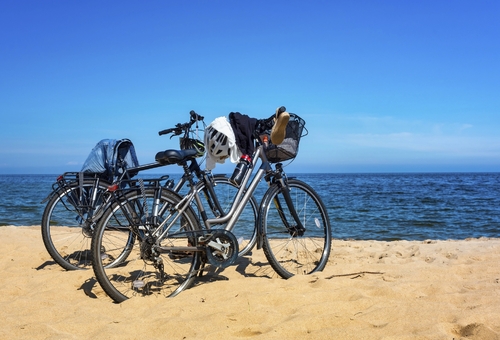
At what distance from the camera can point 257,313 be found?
2877mm

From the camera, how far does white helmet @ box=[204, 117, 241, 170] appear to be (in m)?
4.35

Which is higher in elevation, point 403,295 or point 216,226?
point 216,226

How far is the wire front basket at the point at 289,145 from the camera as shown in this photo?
4.23 meters

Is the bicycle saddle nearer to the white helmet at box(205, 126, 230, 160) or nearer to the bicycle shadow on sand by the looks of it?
the white helmet at box(205, 126, 230, 160)

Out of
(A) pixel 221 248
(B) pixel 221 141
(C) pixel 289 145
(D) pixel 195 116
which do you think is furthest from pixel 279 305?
(D) pixel 195 116

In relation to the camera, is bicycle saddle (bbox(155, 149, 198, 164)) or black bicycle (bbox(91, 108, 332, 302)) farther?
bicycle saddle (bbox(155, 149, 198, 164))

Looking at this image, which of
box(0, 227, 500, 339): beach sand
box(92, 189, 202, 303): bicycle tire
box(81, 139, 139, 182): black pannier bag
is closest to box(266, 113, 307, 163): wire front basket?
box(92, 189, 202, 303): bicycle tire

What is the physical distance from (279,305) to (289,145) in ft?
5.60

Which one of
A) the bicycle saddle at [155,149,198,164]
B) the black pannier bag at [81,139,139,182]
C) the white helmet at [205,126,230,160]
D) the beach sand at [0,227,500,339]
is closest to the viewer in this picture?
the beach sand at [0,227,500,339]

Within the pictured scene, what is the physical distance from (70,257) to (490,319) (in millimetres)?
4274

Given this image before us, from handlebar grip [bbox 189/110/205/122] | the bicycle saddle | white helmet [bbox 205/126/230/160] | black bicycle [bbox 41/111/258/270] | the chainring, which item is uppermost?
handlebar grip [bbox 189/110/205/122]

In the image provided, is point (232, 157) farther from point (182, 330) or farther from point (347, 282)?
point (182, 330)

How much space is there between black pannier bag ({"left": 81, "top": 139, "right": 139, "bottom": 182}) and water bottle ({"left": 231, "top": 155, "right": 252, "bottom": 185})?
47.6 inches

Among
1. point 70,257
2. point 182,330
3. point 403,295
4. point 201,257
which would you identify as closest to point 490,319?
point 403,295
